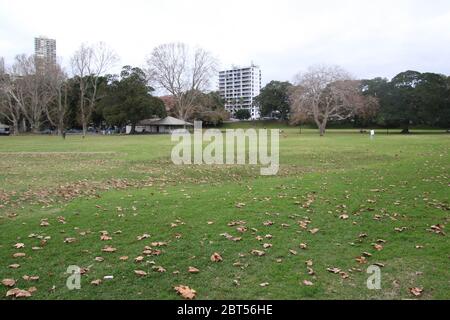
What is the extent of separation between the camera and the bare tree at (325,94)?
5406 cm

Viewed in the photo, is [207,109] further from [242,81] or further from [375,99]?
[242,81]

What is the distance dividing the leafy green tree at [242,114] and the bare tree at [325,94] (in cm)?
5480

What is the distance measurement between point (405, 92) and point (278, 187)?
5913cm

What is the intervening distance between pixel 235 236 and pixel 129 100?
201 feet

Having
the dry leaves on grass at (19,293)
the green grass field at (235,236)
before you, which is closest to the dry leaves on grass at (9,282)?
the green grass field at (235,236)

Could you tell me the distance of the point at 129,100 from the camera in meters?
64.9

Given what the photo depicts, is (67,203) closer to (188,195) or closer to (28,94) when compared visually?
(188,195)

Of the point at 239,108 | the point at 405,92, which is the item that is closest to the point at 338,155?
the point at 405,92

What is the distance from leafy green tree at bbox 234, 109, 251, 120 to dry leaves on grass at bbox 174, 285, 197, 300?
10779 centimetres

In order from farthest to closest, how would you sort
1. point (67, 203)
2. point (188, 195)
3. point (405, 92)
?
point (405, 92), point (188, 195), point (67, 203)

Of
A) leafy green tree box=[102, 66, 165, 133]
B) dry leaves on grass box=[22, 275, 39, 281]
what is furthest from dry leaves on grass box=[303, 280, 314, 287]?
leafy green tree box=[102, 66, 165, 133]

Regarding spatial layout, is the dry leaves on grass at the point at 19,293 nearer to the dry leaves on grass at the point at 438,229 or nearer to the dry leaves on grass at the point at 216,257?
the dry leaves on grass at the point at 216,257

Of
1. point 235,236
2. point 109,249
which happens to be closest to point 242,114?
point 235,236
